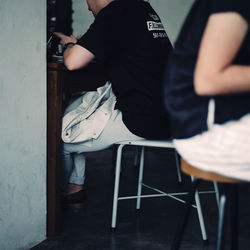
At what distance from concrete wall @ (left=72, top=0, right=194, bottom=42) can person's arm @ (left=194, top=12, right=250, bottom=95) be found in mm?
4057

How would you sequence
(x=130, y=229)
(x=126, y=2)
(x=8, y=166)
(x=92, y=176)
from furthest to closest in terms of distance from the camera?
(x=92, y=176) → (x=130, y=229) → (x=126, y=2) → (x=8, y=166)

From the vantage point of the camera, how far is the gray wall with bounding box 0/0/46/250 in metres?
1.80

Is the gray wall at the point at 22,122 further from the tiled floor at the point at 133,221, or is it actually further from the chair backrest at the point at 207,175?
the chair backrest at the point at 207,175

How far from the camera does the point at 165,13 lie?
16.6 ft

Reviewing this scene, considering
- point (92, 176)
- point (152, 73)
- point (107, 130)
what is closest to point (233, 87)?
point (152, 73)

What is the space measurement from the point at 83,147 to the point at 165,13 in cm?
320

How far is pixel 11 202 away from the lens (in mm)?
1884

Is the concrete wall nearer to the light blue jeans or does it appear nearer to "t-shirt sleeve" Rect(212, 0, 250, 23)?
the light blue jeans

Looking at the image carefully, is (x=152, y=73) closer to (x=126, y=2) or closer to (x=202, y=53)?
(x=126, y=2)

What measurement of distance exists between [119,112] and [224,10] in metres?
1.20

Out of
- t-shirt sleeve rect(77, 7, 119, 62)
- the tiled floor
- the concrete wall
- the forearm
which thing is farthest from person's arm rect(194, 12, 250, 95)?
the concrete wall

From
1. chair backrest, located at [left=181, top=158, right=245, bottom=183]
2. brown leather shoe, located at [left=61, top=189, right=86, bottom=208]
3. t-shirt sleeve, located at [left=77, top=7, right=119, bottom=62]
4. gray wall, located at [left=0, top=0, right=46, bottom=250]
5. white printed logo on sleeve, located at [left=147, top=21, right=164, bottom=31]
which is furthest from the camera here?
brown leather shoe, located at [left=61, top=189, right=86, bottom=208]

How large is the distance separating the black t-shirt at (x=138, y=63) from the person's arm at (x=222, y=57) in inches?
38.1

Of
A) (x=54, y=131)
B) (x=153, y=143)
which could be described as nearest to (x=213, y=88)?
(x=153, y=143)
